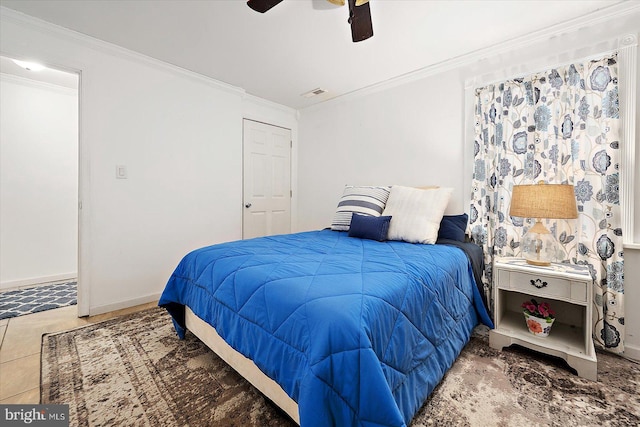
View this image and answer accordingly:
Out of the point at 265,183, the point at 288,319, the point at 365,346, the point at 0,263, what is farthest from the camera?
the point at 265,183

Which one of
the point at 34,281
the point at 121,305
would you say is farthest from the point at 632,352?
the point at 34,281

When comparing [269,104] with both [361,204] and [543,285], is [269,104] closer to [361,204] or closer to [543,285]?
[361,204]

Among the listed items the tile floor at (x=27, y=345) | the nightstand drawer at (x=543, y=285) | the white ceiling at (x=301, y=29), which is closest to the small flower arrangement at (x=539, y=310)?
the nightstand drawer at (x=543, y=285)

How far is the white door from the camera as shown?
12.3 ft

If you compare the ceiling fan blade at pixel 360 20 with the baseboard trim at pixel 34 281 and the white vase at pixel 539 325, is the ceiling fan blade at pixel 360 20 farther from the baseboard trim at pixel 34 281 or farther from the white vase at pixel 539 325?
the baseboard trim at pixel 34 281

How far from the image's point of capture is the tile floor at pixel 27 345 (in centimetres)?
146

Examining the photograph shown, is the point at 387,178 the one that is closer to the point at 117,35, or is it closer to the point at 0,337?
the point at 117,35

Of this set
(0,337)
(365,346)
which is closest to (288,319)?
(365,346)

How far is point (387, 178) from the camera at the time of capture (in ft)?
10.4

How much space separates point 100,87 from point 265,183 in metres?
2.02

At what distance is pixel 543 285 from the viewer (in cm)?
176

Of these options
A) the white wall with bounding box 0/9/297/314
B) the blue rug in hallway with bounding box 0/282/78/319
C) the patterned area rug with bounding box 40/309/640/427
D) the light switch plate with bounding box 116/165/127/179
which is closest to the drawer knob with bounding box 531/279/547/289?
the patterned area rug with bounding box 40/309/640/427

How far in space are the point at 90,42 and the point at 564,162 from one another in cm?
397

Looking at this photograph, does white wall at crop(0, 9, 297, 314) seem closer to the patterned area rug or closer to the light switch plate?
the light switch plate
